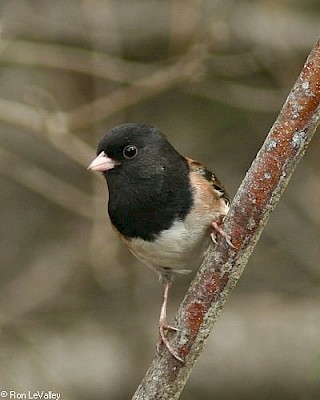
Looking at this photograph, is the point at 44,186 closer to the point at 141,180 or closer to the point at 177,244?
the point at 141,180

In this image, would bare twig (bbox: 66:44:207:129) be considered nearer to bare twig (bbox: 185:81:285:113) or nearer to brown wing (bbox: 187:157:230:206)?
bare twig (bbox: 185:81:285:113)

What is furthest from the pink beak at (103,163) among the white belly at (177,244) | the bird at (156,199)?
the white belly at (177,244)

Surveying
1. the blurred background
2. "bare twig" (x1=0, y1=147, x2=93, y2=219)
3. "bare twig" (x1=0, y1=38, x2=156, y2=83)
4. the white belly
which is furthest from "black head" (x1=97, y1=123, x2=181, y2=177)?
"bare twig" (x1=0, y1=147, x2=93, y2=219)

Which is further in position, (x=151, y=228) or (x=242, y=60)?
(x=242, y=60)

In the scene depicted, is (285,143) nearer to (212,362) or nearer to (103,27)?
(103,27)

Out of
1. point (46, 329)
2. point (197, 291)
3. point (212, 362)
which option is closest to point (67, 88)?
point (46, 329)

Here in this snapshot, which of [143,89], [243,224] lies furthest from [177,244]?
[143,89]
